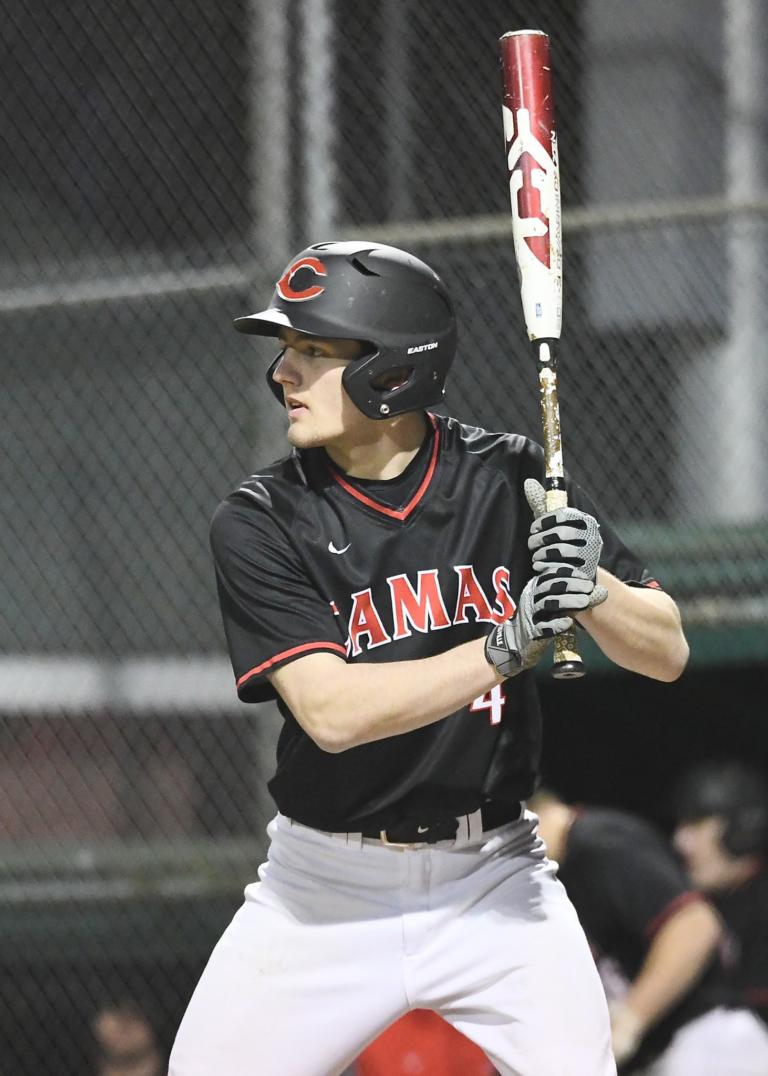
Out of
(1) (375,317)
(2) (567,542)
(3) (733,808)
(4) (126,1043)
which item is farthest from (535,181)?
(4) (126,1043)

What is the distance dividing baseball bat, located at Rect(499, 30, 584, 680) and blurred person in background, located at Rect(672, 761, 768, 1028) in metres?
2.05

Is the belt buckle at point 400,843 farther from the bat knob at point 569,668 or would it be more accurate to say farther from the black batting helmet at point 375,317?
the black batting helmet at point 375,317

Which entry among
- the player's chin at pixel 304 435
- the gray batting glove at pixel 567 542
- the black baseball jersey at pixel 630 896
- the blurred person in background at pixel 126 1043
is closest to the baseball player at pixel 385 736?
the player's chin at pixel 304 435

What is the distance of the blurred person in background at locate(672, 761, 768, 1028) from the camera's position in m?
4.24

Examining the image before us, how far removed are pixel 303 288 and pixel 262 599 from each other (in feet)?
1.62

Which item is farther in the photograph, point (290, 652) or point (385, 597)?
point (385, 597)

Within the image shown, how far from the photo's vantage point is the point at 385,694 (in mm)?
2354

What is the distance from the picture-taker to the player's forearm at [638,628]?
2.41 metres

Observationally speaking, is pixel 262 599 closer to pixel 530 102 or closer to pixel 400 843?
pixel 400 843

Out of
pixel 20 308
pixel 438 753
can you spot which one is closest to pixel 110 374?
pixel 20 308

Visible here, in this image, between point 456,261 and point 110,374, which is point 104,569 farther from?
point 456,261

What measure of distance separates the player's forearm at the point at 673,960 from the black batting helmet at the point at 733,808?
0.49m

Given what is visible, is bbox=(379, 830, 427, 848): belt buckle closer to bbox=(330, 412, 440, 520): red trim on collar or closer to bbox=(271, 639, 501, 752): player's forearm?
bbox=(271, 639, 501, 752): player's forearm

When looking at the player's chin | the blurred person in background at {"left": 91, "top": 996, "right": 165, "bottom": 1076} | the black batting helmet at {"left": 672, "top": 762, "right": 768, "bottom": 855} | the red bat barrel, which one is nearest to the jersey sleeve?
the player's chin
